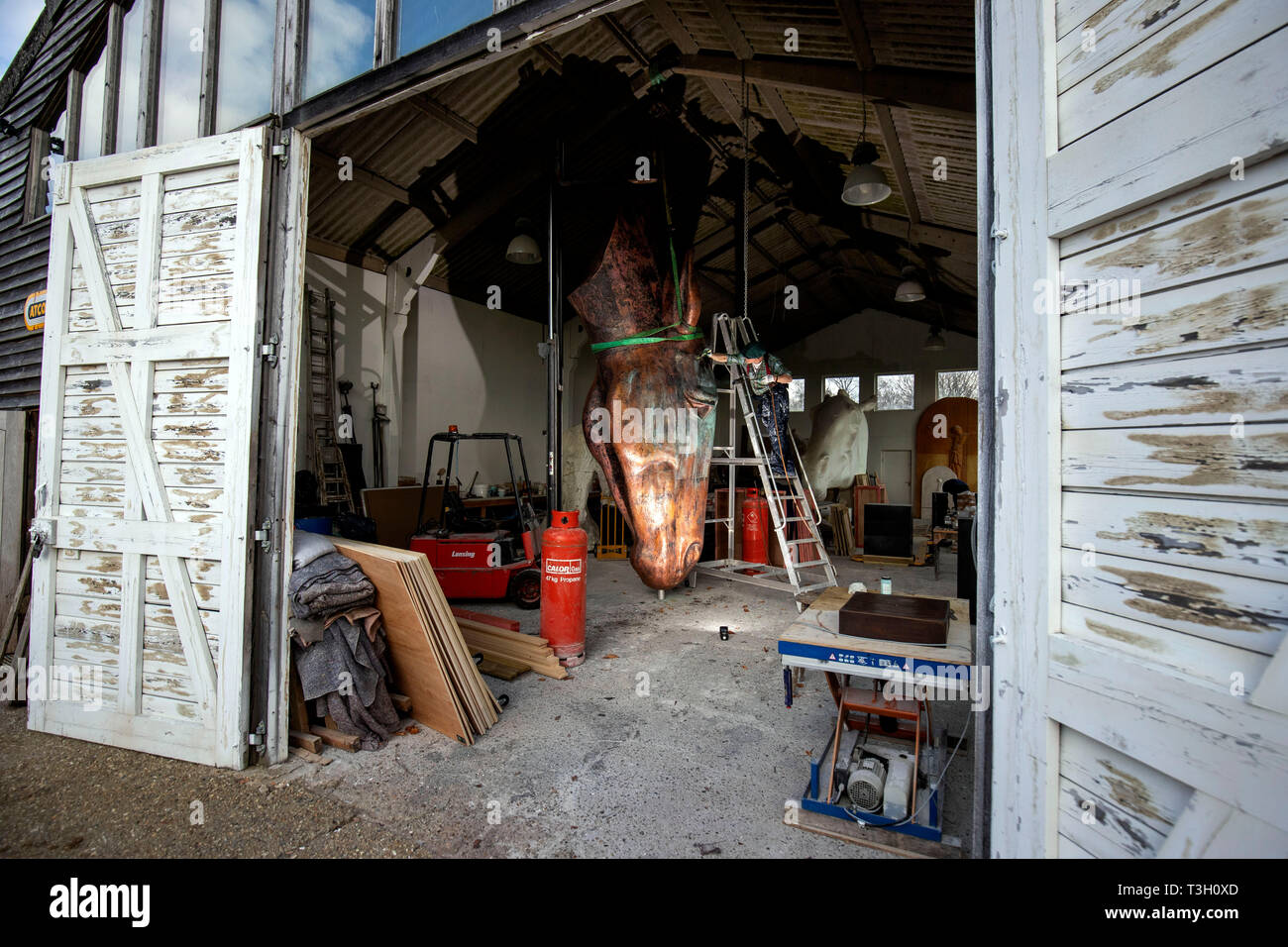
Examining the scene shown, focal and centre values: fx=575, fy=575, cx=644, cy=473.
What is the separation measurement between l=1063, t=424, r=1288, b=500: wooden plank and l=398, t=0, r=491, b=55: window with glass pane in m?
3.03

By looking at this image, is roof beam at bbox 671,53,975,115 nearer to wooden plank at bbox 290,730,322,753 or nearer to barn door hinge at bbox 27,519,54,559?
wooden plank at bbox 290,730,322,753

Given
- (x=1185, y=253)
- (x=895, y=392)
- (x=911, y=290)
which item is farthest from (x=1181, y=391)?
(x=895, y=392)

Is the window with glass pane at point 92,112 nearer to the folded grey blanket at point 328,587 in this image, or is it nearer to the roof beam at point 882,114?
the folded grey blanket at point 328,587

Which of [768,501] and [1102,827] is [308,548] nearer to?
[1102,827]

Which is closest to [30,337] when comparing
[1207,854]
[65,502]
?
[65,502]

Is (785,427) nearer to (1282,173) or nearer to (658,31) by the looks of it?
(658,31)

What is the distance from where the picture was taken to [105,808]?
2.67m

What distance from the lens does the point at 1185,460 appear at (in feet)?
4.16

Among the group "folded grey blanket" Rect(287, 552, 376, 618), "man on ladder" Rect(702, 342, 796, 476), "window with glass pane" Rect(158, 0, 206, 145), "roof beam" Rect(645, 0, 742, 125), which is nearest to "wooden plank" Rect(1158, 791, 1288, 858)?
"folded grey blanket" Rect(287, 552, 376, 618)

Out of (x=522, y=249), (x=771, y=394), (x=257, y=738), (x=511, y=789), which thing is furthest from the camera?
(x=771, y=394)

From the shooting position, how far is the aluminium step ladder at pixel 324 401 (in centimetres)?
875

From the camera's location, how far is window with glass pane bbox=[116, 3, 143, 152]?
3814mm

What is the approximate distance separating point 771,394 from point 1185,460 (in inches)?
261

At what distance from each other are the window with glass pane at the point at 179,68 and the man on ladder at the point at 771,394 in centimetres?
470
